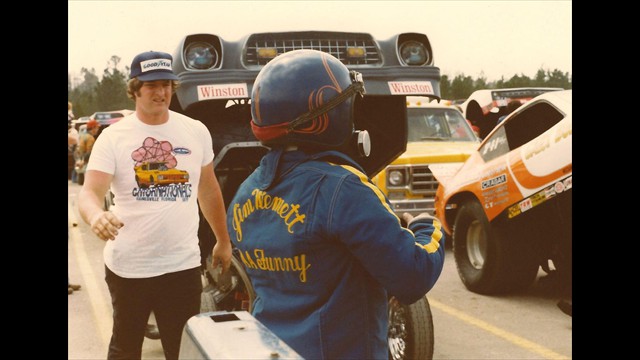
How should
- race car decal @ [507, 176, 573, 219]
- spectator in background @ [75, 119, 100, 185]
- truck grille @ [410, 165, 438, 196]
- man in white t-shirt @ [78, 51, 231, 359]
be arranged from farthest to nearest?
spectator in background @ [75, 119, 100, 185], truck grille @ [410, 165, 438, 196], race car decal @ [507, 176, 573, 219], man in white t-shirt @ [78, 51, 231, 359]

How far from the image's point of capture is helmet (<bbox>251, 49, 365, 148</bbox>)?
2211mm

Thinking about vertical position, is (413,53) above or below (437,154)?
above

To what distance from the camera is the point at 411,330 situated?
490 centimetres

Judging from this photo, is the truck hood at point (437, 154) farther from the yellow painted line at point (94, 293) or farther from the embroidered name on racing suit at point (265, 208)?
the embroidered name on racing suit at point (265, 208)

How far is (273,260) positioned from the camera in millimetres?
2221

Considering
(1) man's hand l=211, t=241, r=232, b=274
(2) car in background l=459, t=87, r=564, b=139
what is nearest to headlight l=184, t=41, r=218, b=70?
(1) man's hand l=211, t=241, r=232, b=274

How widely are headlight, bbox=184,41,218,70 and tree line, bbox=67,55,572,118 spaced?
31939 millimetres

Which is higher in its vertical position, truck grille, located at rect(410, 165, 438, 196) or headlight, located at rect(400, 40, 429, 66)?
headlight, located at rect(400, 40, 429, 66)

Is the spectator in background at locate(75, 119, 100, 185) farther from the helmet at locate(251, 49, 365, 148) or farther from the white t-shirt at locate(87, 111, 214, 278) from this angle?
the helmet at locate(251, 49, 365, 148)

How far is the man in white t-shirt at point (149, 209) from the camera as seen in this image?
3.81 metres

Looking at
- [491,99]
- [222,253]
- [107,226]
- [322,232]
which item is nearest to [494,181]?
[222,253]

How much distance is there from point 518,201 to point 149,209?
394cm

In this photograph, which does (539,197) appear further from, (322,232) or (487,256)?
(322,232)
